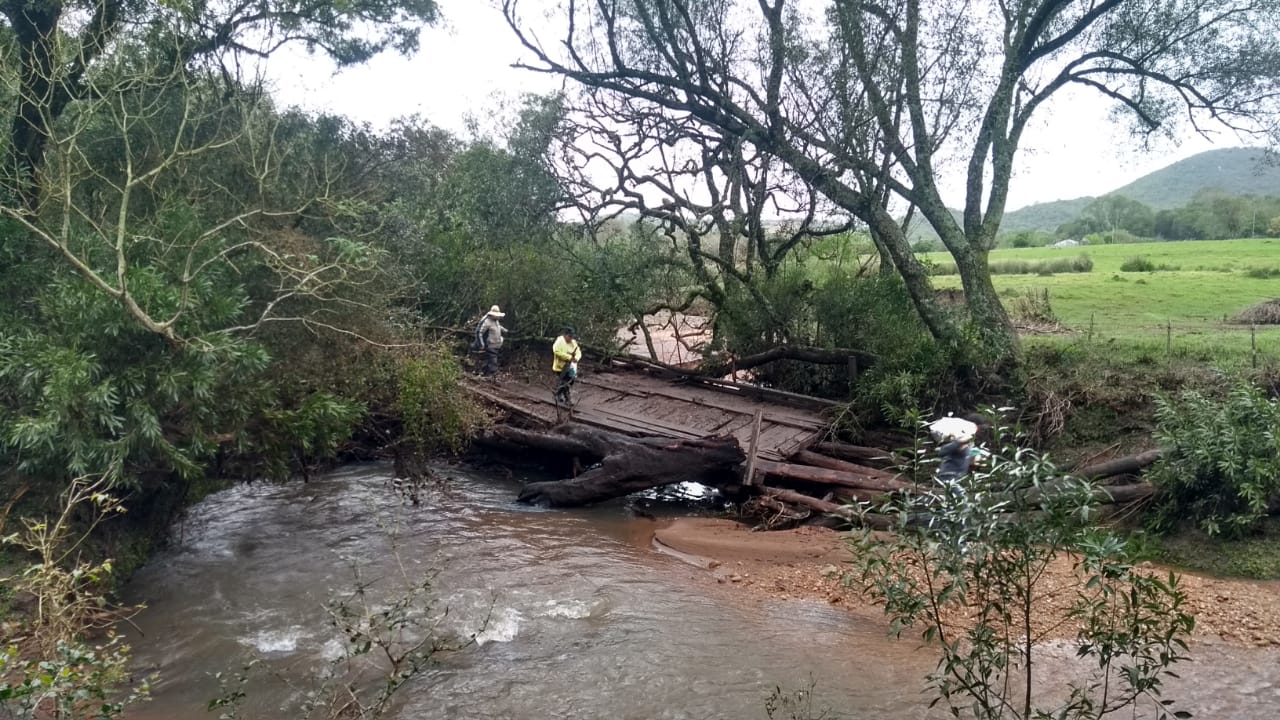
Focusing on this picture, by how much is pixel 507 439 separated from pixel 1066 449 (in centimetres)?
867

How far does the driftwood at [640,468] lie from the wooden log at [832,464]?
101cm

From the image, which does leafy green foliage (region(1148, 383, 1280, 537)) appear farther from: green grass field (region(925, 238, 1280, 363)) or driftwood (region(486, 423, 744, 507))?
driftwood (region(486, 423, 744, 507))

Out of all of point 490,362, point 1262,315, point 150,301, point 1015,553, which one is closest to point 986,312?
point 1262,315

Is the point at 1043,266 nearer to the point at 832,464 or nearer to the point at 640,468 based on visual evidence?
the point at 832,464

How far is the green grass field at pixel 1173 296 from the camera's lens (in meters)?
14.7

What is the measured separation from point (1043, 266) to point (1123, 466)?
1098 inches

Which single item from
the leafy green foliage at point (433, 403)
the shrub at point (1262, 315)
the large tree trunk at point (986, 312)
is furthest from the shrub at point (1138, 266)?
the leafy green foliage at point (433, 403)

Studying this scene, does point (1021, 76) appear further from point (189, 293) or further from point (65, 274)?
point (65, 274)

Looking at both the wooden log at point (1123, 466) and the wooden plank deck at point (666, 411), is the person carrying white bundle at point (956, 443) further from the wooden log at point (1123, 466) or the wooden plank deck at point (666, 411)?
the wooden plank deck at point (666, 411)

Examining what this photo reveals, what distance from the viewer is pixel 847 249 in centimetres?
1571

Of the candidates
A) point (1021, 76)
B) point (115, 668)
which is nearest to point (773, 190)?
point (1021, 76)

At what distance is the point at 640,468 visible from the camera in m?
11.6

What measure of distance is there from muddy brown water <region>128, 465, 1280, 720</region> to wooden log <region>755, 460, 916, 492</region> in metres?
2.07

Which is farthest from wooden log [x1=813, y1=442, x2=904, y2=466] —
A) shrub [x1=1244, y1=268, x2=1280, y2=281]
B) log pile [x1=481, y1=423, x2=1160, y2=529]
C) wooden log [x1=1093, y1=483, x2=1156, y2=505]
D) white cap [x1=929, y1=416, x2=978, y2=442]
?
shrub [x1=1244, y1=268, x2=1280, y2=281]
